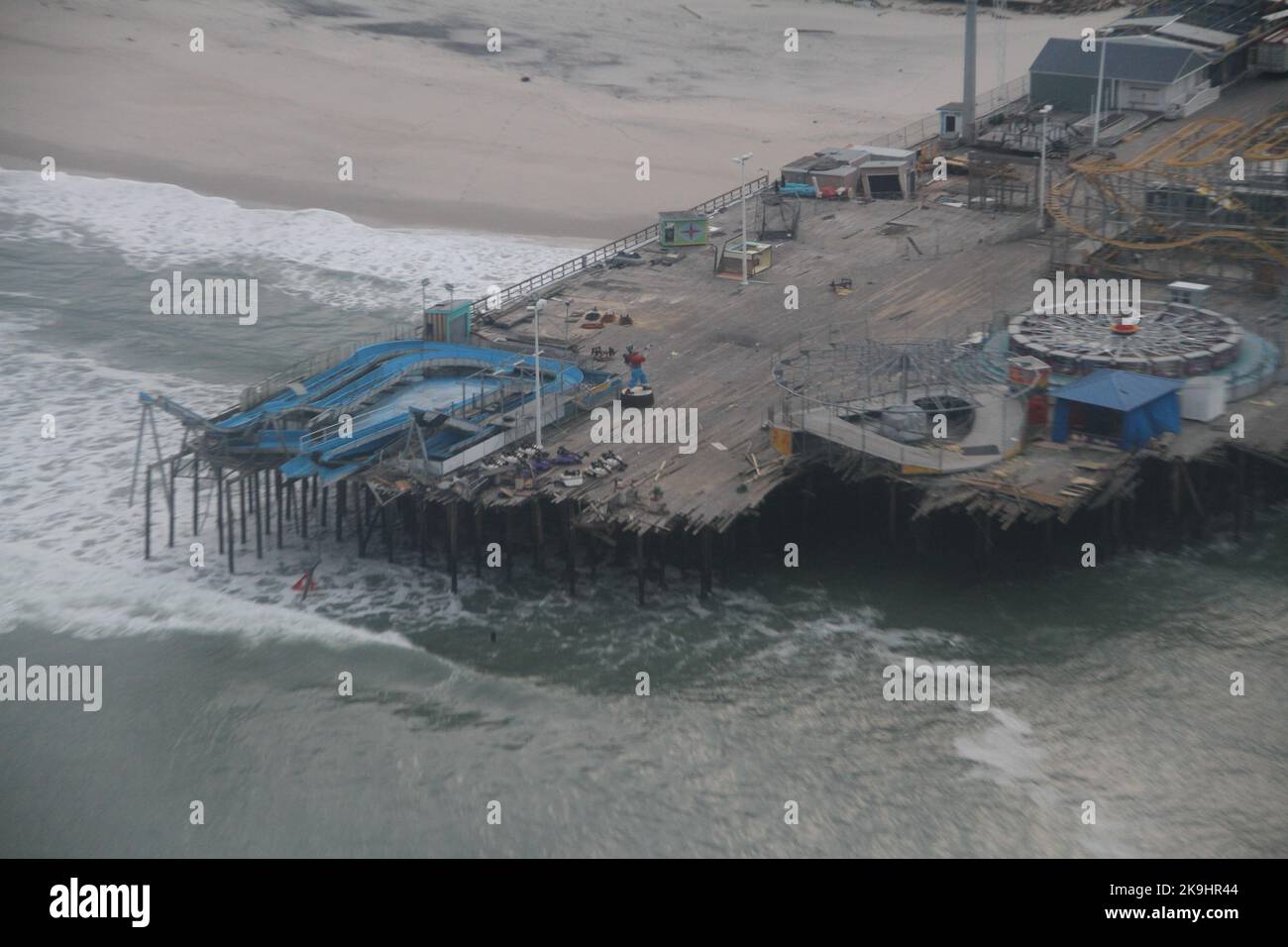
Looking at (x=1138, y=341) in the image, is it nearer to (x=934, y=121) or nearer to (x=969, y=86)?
(x=969, y=86)

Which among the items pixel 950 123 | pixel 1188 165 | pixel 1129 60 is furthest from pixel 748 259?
pixel 1129 60

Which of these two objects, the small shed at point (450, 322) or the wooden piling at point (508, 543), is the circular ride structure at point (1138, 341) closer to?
the wooden piling at point (508, 543)

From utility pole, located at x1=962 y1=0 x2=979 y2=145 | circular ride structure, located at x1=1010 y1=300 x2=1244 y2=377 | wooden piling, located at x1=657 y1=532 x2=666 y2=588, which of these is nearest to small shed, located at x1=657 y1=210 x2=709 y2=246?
circular ride structure, located at x1=1010 y1=300 x2=1244 y2=377

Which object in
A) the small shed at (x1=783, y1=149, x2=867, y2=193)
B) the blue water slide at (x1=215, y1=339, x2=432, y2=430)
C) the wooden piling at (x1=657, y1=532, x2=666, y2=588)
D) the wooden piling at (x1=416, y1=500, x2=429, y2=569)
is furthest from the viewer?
the small shed at (x1=783, y1=149, x2=867, y2=193)

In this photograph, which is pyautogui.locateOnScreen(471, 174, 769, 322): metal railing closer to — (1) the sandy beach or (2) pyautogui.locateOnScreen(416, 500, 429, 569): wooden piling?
(1) the sandy beach

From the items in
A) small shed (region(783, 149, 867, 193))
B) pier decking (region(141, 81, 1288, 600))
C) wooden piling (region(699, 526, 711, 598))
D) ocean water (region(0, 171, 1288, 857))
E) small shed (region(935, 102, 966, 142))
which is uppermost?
small shed (region(935, 102, 966, 142))

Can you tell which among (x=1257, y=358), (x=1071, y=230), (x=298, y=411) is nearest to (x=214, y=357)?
(x=298, y=411)

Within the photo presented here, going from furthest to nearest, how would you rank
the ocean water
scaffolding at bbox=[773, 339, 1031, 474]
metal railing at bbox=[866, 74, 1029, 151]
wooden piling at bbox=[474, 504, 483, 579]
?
metal railing at bbox=[866, 74, 1029, 151], scaffolding at bbox=[773, 339, 1031, 474], wooden piling at bbox=[474, 504, 483, 579], the ocean water
